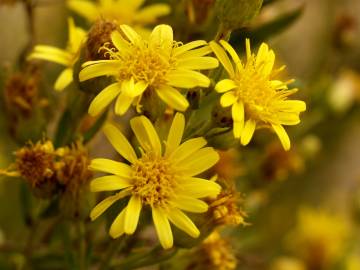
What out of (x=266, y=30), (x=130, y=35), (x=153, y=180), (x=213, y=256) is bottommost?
(x=213, y=256)

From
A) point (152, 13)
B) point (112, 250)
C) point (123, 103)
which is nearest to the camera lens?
point (123, 103)

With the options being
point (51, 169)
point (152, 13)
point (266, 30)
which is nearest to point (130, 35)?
point (51, 169)

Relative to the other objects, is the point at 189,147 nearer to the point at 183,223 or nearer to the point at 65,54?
the point at 183,223

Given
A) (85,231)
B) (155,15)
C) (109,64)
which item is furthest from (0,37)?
(109,64)

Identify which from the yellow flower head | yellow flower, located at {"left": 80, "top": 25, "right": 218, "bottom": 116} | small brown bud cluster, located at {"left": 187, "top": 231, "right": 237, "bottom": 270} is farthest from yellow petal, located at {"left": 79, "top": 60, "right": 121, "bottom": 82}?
the yellow flower head

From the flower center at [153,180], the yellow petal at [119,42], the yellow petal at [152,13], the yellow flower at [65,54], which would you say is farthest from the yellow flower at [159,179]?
the yellow petal at [152,13]

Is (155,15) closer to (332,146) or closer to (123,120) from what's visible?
(123,120)

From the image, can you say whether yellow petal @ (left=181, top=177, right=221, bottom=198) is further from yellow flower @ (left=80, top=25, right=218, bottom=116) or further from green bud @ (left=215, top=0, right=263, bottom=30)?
green bud @ (left=215, top=0, right=263, bottom=30)
